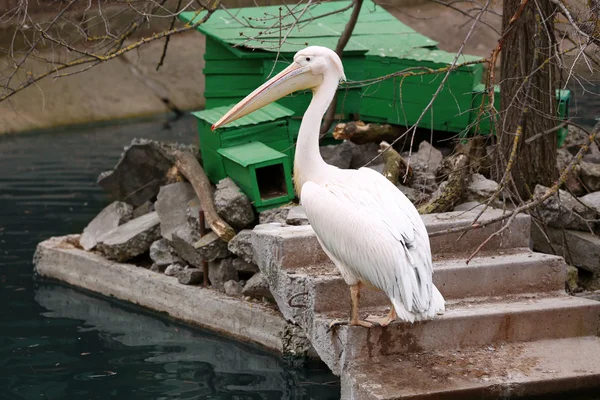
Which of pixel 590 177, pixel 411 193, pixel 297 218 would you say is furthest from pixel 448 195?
pixel 590 177

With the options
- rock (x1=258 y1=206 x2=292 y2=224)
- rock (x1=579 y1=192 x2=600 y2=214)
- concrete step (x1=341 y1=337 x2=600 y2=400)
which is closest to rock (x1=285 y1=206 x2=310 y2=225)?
rock (x1=258 y1=206 x2=292 y2=224)

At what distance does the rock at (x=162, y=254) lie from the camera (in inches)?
272

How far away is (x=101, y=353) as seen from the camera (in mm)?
5992

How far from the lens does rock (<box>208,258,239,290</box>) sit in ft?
21.1

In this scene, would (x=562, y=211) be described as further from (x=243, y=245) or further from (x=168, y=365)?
(x=168, y=365)

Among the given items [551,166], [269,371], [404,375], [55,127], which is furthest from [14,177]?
[404,375]

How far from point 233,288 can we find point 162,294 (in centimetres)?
67

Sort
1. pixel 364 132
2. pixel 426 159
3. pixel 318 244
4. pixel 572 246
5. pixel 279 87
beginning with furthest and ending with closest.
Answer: pixel 364 132 → pixel 426 159 → pixel 572 246 → pixel 318 244 → pixel 279 87

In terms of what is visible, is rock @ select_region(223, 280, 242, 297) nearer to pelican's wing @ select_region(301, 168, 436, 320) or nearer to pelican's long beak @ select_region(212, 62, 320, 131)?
pelican's long beak @ select_region(212, 62, 320, 131)

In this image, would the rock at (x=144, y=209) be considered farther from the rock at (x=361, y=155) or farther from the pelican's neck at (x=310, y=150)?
the pelican's neck at (x=310, y=150)

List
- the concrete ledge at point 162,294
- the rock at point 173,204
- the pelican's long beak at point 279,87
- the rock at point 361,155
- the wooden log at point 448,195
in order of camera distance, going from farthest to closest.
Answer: the rock at point 361,155, the rock at point 173,204, the concrete ledge at point 162,294, the wooden log at point 448,195, the pelican's long beak at point 279,87

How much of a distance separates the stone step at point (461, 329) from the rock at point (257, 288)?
54.2 inches

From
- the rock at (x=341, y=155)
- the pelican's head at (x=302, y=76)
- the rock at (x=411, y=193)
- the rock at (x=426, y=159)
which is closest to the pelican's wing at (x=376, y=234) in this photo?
the pelican's head at (x=302, y=76)

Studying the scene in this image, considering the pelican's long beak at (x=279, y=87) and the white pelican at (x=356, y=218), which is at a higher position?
the pelican's long beak at (x=279, y=87)
